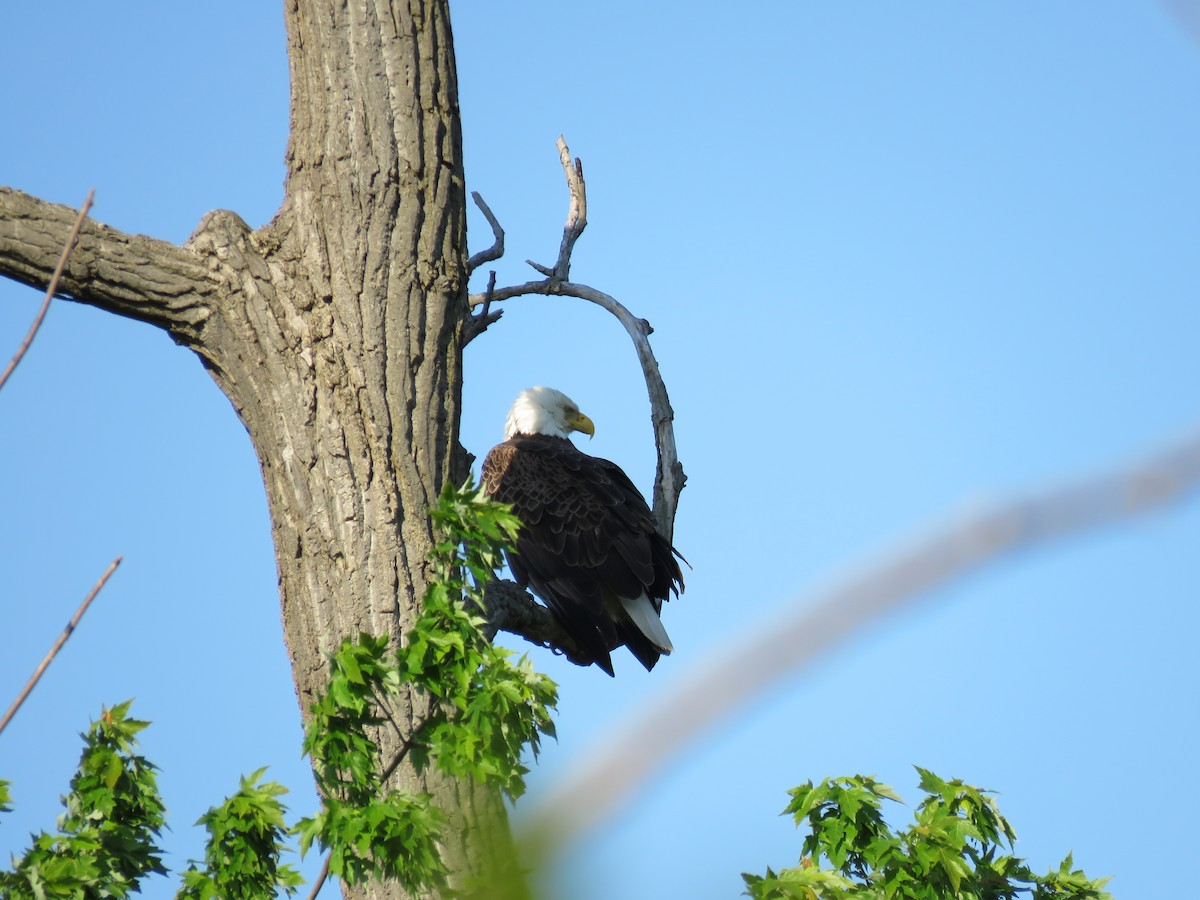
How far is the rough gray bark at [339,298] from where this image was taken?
12.0 feet

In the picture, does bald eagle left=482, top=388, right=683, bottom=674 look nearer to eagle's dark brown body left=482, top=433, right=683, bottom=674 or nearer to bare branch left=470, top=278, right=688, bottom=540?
eagle's dark brown body left=482, top=433, right=683, bottom=674

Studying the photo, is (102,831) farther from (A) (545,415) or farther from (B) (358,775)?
(A) (545,415)

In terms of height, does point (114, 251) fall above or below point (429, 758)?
above

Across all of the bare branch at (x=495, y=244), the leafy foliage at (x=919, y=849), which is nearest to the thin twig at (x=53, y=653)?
the leafy foliage at (x=919, y=849)

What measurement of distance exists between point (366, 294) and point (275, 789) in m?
1.56

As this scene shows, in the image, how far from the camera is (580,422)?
27.0ft

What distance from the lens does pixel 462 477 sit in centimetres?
417

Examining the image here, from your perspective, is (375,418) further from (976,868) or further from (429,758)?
(976,868)

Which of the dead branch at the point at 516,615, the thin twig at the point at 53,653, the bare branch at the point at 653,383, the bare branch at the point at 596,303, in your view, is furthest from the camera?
the bare branch at the point at 653,383

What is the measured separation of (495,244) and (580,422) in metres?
3.05

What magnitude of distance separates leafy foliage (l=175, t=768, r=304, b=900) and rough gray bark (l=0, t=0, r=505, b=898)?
453 mm

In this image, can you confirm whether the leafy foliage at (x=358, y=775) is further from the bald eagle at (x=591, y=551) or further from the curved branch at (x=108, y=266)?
the bald eagle at (x=591, y=551)

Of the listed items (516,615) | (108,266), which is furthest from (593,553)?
(108,266)

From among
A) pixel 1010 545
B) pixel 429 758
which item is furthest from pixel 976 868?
pixel 1010 545
